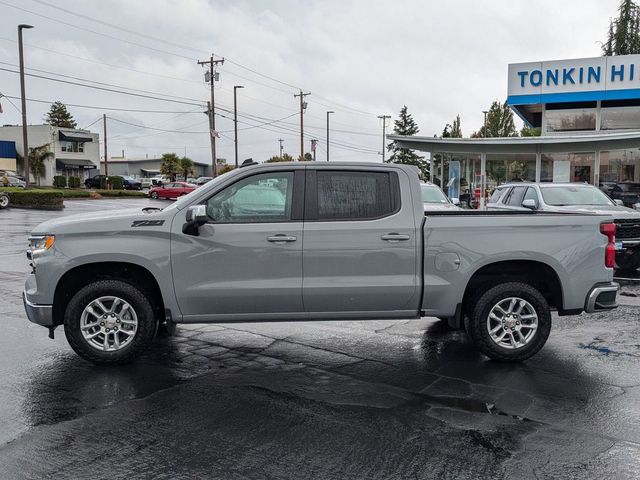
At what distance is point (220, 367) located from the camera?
593cm

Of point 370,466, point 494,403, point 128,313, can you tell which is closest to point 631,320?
point 494,403

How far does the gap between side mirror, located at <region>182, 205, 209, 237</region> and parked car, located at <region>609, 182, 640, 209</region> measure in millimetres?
21538

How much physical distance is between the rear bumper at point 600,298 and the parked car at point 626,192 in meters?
19.2

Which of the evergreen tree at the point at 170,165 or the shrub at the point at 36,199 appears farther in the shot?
the evergreen tree at the point at 170,165

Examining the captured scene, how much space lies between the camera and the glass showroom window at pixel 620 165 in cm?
2634

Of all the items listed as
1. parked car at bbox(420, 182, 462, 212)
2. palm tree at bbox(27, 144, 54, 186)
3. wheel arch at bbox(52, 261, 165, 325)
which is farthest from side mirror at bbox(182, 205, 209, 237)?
palm tree at bbox(27, 144, 54, 186)

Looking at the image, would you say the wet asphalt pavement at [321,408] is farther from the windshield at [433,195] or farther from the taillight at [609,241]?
the windshield at [433,195]

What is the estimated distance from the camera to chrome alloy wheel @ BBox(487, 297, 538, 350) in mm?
6066

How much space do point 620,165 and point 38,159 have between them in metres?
55.0

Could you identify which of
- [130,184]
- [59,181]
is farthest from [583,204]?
[130,184]

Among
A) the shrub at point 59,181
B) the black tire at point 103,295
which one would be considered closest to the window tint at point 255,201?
the black tire at point 103,295

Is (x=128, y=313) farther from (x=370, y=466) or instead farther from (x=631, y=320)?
(x=631, y=320)

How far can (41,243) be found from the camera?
5727mm

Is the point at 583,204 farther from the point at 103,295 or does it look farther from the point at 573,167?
the point at 573,167
